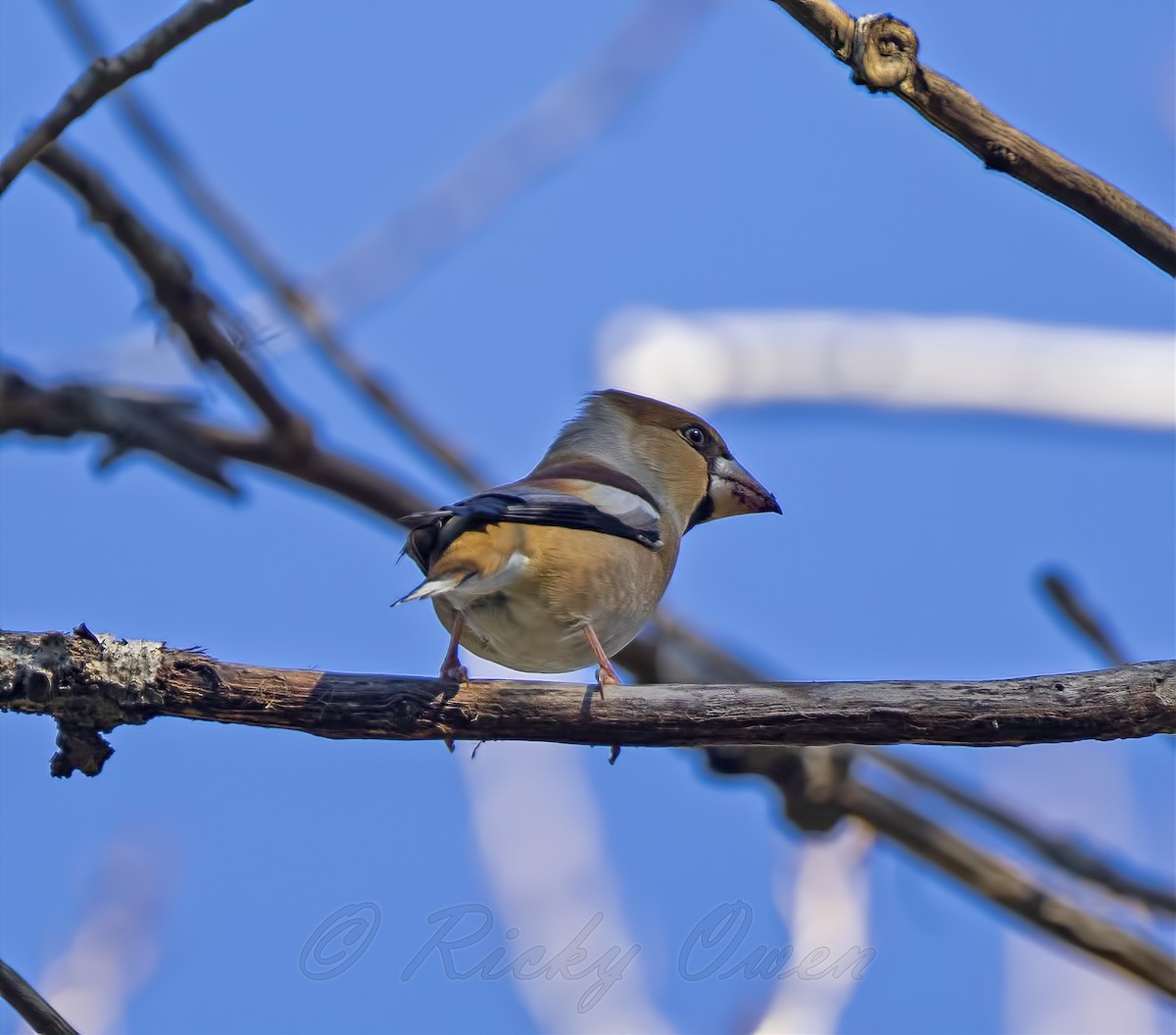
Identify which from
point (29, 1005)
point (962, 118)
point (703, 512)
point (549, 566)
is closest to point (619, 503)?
point (549, 566)

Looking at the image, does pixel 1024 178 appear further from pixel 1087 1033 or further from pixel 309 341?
pixel 1087 1033

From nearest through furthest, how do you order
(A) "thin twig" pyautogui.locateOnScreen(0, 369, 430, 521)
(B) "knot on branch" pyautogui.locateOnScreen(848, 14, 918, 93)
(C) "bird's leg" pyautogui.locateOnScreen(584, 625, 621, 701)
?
1. (B) "knot on branch" pyautogui.locateOnScreen(848, 14, 918, 93)
2. (C) "bird's leg" pyautogui.locateOnScreen(584, 625, 621, 701)
3. (A) "thin twig" pyautogui.locateOnScreen(0, 369, 430, 521)

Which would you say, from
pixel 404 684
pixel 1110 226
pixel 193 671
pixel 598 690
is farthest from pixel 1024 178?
pixel 193 671

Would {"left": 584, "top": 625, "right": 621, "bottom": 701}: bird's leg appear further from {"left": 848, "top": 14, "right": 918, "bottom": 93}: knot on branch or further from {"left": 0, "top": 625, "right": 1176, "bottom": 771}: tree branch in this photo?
{"left": 848, "top": 14, "right": 918, "bottom": 93}: knot on branch

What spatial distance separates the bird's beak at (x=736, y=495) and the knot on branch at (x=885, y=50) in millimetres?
2680

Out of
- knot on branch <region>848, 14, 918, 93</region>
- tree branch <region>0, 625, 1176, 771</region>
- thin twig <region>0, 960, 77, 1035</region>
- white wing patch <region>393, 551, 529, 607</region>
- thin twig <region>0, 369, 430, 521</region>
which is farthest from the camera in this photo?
thin twig <region>0, 369, 430, 521</region>

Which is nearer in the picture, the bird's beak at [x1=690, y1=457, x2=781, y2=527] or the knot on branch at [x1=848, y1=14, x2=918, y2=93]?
the knot on branch at [x1=848, y1=14, x2=918, y2=93]

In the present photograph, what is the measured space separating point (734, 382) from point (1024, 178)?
616 cm

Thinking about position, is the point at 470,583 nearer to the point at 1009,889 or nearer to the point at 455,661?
the point at 455,661

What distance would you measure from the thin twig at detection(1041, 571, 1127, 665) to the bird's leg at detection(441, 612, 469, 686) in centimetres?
191

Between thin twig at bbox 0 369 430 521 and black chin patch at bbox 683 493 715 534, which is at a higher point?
black chin patch at bbox 683 493 715 534

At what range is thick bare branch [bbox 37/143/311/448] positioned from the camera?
5.11 metres

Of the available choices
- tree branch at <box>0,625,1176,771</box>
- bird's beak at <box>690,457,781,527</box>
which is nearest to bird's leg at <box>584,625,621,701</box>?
tree branch at <box>0,625,1176,771</box>

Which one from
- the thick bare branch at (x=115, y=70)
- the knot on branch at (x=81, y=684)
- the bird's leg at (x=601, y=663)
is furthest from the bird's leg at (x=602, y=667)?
the thick bare branch at (x=115, y=70)
